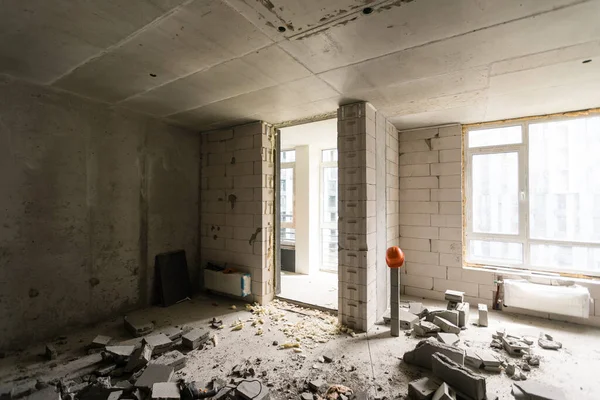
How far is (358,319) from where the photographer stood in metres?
3.06

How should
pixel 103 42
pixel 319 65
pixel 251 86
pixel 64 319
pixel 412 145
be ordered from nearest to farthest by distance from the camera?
pixel 103 42 → pixel 319 65 → pixel 251 86 → pixel 64 319 → pixel 412 145

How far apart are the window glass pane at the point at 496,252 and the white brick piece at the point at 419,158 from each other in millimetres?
1366

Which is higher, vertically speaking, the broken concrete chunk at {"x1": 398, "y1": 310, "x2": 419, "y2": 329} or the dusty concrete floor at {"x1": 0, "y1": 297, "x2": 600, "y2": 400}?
the broken concrete chunk at {"x1": 398, "y1": 310, "x2": 419, "y2": 329}

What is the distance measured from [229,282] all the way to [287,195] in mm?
2644

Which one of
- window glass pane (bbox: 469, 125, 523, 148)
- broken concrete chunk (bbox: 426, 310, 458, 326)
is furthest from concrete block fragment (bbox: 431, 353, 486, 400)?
window glass pane (bbox: 469, 125, 523, 148)

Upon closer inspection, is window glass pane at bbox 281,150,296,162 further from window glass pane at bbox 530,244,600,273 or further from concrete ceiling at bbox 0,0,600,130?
window glass pane at bbox 530,244,600,273

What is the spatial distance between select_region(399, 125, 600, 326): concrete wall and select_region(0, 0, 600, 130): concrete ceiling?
3.16 ft

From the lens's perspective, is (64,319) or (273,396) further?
(64,319)

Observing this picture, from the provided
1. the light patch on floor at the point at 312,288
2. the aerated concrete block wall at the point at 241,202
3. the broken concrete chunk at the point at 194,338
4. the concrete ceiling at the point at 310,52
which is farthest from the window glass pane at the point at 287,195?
the broken concrete chunk at the point at 194,338

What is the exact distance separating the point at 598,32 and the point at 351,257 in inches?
104

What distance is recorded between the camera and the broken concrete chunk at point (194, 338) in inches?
107

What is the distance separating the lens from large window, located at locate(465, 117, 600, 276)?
3346mm

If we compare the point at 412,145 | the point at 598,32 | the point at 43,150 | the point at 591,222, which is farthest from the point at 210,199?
the point at 591,222

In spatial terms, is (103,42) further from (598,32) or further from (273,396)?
(598,32)
